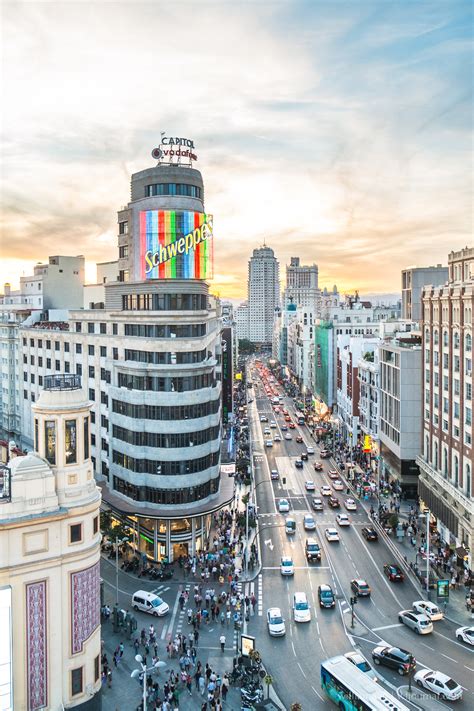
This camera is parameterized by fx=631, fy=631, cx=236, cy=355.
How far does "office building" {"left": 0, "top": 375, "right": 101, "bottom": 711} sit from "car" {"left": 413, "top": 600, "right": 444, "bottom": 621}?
2609 cm

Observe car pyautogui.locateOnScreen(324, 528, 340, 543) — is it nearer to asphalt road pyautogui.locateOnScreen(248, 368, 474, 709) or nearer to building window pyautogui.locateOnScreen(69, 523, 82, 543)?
asphalt road pyautogui.locateOnScreen(248, 368, 474, 709)

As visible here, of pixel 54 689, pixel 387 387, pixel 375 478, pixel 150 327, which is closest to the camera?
pixel 54 689

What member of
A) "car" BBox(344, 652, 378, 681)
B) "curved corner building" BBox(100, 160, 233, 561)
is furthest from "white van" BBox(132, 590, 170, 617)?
"car" BBox(344, 652, 378, 681)

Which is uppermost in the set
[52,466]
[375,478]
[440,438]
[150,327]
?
[150,327]

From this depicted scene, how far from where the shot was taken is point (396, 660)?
139 feet

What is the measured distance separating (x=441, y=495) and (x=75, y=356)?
156 feet

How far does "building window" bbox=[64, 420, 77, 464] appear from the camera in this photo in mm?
38906

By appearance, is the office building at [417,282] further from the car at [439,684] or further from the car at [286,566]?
the car at [439,684]

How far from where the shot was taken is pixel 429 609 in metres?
50.7

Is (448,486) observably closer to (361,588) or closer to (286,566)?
(361,588)

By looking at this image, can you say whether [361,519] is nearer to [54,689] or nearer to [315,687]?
[315,687]

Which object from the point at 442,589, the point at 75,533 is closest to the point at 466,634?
the point at 442,589

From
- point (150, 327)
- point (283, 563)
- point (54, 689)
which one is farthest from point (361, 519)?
point (54, 689)

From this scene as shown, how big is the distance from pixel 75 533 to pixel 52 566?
2273mm
